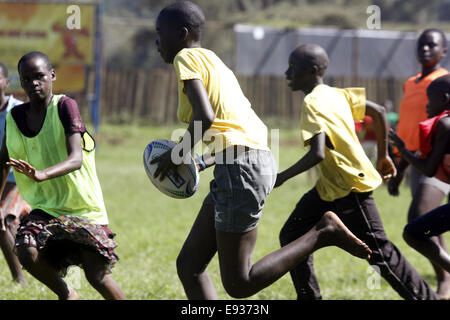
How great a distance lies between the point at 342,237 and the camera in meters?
4.19

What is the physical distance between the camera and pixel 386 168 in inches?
201

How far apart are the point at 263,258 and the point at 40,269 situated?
1.22 m

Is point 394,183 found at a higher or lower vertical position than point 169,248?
higher

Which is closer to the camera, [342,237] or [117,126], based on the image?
[342,237]

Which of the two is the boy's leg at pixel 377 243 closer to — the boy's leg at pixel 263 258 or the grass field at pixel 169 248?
the boy's leg at pixel 263 258

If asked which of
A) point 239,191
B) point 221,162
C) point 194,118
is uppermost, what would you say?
point 194,118

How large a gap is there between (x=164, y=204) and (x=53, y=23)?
10456 mm

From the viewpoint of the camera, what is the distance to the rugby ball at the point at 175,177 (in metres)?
3.68

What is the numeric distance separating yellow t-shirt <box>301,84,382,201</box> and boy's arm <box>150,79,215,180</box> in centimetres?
116

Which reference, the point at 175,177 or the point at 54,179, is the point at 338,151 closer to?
the point at 175,177

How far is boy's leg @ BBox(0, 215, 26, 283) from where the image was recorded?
5.37 metres

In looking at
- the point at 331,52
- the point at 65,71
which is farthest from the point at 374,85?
the point at 65,71

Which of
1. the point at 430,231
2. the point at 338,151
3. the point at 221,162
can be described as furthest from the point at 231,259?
the point at 430,231
